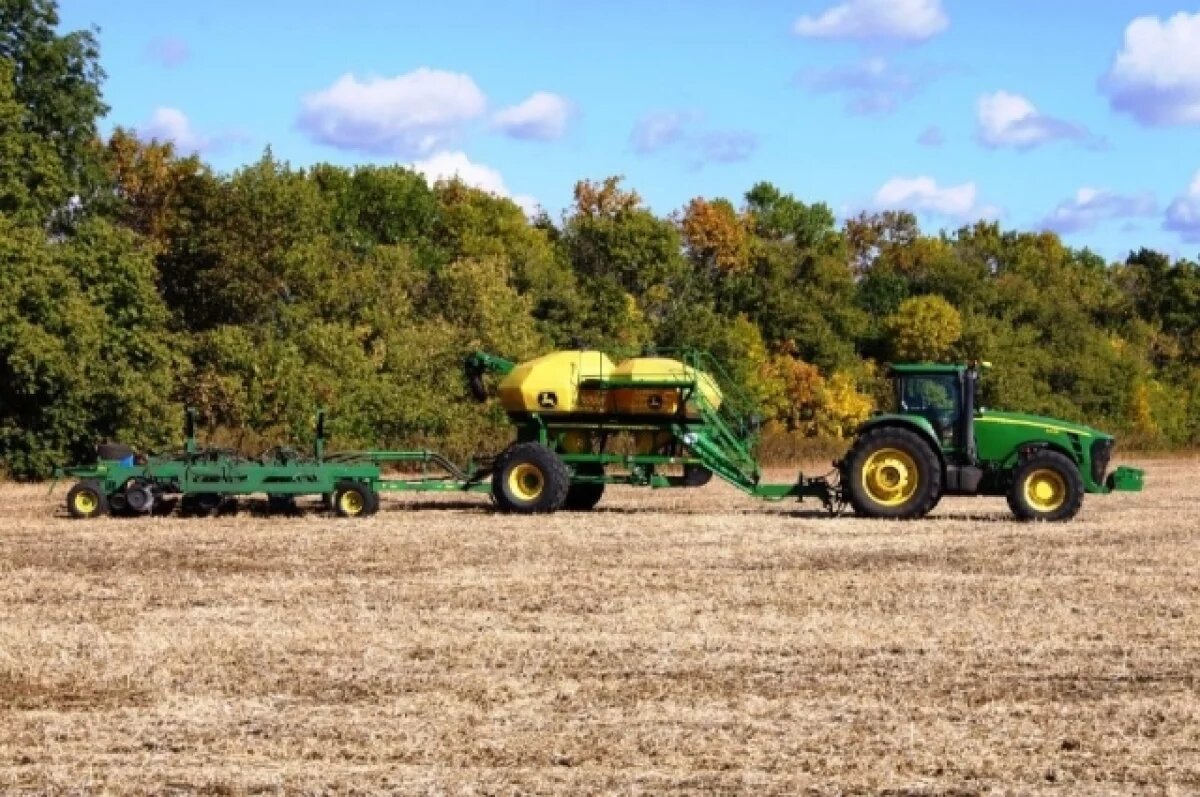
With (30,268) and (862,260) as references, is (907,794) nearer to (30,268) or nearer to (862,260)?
(30,268)

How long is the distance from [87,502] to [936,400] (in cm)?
1135

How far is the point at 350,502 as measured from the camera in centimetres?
2470

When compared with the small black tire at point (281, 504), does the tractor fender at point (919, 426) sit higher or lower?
higher

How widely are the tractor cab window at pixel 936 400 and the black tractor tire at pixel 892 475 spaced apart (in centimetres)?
33

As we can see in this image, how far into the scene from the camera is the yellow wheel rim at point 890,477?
2328 cm

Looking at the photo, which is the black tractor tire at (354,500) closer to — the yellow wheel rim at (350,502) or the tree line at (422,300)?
the yellow wheel rim at (350,502)

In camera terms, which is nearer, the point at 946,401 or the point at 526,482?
the point at 946,401

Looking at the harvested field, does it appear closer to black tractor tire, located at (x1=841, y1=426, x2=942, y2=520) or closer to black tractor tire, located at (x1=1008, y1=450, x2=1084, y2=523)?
black tractor tire, located at (x1=1008, y1=450, x2=1084, y2=523)

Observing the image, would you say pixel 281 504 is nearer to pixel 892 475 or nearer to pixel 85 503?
pixel 85 503

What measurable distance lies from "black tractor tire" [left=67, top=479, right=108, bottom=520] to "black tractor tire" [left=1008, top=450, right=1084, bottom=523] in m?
12.0

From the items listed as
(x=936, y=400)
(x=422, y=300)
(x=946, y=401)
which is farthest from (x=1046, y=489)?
(x=422, y=300)

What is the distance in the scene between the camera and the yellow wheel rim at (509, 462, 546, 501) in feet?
81.8

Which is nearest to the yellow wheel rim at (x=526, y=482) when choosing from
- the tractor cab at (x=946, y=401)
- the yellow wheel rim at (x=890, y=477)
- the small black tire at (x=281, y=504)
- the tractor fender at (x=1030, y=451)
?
the small black tire at (x=281, y=504)

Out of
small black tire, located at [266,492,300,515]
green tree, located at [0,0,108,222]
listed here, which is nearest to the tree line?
green tree, located at [0,0,108,222]
